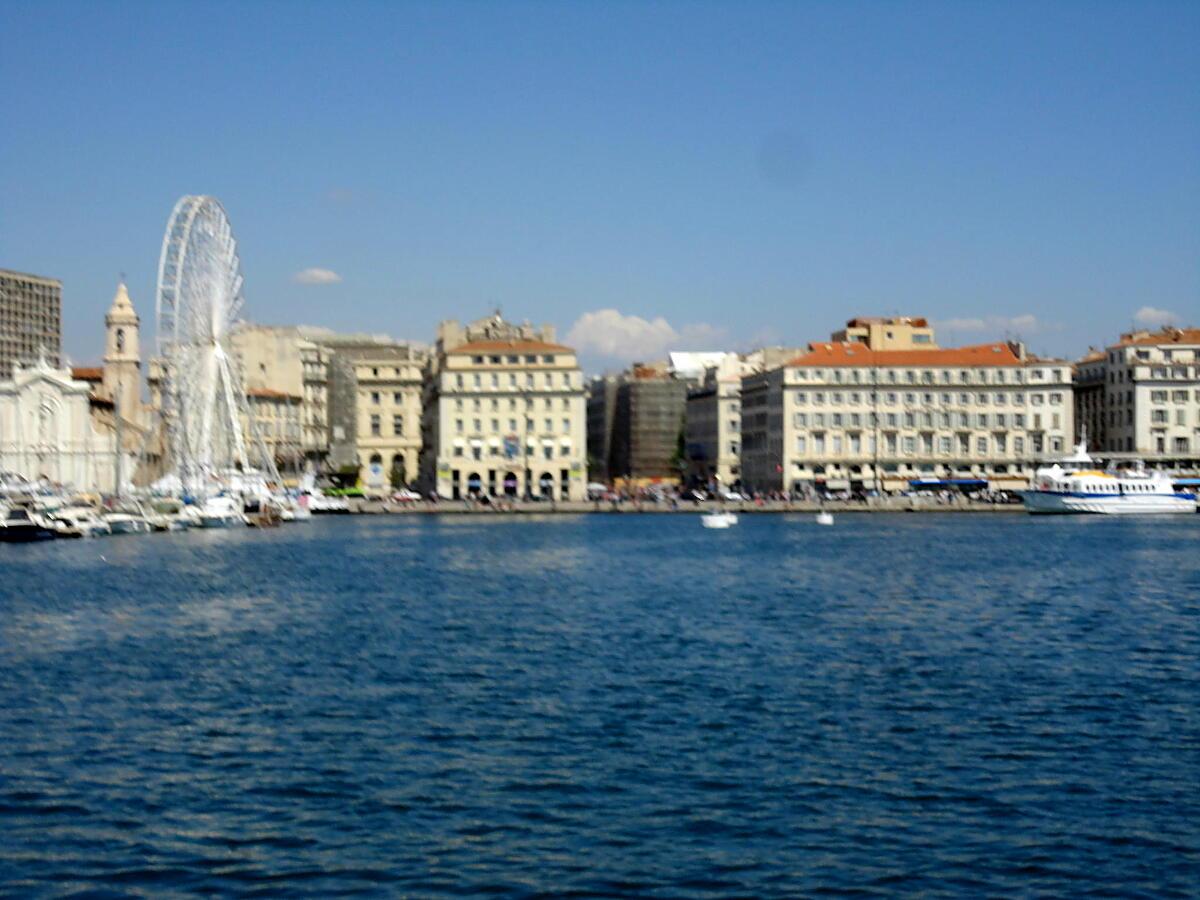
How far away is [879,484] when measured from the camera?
121562mm

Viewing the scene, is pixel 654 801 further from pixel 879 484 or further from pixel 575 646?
pixel 879 484

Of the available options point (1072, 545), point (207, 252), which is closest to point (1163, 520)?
point (1072, 545)

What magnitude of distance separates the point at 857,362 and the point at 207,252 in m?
56.8

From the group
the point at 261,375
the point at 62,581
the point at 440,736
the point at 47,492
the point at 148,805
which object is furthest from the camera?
the point at 261,375

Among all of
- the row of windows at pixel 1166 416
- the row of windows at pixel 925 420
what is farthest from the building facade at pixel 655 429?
the row of windows at pixel 1166 416

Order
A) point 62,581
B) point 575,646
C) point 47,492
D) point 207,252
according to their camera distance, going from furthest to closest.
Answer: point 47,492 → point 207,252 → point 62,581 → point 575,646

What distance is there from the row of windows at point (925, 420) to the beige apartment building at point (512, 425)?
55.5 ft

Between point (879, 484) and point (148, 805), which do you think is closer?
point (148, 805)

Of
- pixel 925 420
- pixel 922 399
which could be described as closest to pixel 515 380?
pixel 922 399

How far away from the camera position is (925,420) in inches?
4801

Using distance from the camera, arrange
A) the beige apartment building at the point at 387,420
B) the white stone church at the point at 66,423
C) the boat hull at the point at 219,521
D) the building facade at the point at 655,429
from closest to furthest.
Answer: the boat hull at the point at 219,521
the white stone church at the point at 66,423
the beige apartment building at the point at 387,420
the building facade at the point at 655,429

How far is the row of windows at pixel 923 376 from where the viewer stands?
397 feet

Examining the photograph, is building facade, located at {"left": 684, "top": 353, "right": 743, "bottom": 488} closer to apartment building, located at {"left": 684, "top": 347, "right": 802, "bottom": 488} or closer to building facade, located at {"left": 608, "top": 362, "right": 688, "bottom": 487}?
apartment building, located at {"left": 684, "top": 347, "right": 802, "bottom": 488}

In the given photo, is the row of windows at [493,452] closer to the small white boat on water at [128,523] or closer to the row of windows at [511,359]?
the row of windows at [511,359]
